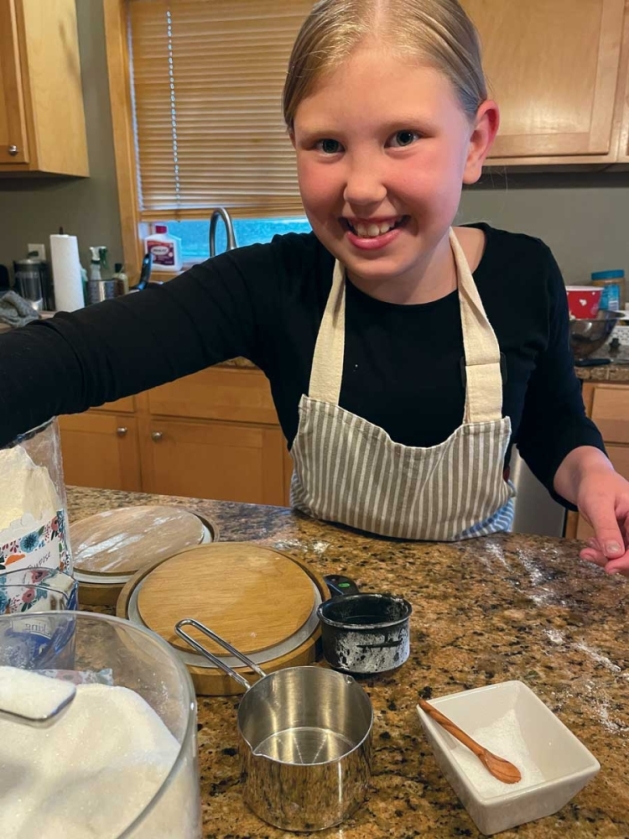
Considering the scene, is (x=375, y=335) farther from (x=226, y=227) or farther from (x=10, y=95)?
(x=10, y=95)

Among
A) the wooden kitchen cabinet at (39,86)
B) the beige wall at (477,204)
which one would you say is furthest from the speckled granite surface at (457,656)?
the wooden kitchen cabinet at (39,86)

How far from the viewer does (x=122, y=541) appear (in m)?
0.87

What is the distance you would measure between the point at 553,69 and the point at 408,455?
5.69 feet

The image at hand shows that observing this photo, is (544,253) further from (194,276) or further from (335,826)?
(335,826)

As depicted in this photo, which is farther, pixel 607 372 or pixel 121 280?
pixel 121 280

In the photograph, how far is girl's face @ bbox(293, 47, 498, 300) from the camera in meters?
0.74

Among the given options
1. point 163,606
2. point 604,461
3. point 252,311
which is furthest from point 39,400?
point 604,461

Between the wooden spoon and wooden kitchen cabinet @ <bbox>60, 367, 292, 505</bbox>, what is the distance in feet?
5.74

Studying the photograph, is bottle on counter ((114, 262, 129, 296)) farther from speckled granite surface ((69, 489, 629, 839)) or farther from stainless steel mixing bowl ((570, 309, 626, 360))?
speckled granite surface ((69, 489, 629, 839))

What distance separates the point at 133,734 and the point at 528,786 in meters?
0.29

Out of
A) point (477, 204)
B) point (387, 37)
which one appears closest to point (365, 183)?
point (387, 37)

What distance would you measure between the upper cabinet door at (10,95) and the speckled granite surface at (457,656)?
1.95m

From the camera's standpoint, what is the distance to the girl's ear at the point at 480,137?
87cm

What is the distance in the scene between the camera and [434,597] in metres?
0.77
